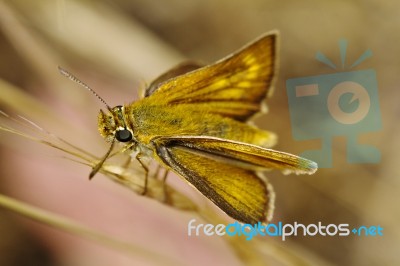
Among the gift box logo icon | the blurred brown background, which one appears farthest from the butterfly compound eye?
the gift box logo icon

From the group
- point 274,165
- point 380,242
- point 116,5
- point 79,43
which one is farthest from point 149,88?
point 380,242

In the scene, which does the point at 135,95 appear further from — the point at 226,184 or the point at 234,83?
the point at 226,184

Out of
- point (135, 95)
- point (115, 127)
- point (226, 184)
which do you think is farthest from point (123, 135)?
point (135, 95)

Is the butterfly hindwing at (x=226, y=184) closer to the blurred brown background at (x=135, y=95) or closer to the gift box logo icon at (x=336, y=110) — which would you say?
the blurred brown background at (x=135, y=95)

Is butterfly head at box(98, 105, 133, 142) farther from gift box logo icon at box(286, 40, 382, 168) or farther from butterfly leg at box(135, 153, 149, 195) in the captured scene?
gift box logo icon at box(286, 40, 382, 168)

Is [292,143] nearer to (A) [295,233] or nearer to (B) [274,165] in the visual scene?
(A) [295,233]

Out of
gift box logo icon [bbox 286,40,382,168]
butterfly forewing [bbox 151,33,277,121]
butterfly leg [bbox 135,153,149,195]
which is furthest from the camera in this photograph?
gift box logo icon [bbox 286,40,382,168]

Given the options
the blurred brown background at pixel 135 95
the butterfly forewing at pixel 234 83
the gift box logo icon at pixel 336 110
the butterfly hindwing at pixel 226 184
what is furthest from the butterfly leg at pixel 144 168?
the gift box logo icon at pixel 336 110
